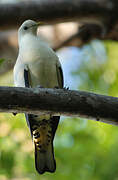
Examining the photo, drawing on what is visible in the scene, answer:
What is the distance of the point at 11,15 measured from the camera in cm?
607

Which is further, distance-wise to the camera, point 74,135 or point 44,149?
point 74,135

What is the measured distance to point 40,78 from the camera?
158 inches

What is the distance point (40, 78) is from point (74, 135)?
2543 millimetres

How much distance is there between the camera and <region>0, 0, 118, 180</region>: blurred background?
18.3 feet

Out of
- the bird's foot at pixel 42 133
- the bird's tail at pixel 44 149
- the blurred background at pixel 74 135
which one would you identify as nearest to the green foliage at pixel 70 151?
the blurred background at pixel 74 135

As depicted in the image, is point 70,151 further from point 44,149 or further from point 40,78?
point 40,78

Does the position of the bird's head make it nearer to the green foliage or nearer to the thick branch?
the thick branch

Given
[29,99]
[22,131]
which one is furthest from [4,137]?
[29,99]

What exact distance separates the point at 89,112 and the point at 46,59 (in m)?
1.12

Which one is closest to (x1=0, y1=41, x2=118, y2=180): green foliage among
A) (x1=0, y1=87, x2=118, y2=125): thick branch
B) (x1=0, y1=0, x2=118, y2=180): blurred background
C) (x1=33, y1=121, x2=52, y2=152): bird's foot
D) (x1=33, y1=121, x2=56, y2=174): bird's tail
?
(x1=0, y1=0, x2=118, y2=180): blurred background

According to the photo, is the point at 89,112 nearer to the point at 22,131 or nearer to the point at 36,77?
the point at 36,77

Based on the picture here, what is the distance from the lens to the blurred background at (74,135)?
18.3 ft

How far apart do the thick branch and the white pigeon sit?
943 mm

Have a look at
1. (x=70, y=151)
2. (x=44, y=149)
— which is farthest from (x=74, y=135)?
(x=44, y=149)
